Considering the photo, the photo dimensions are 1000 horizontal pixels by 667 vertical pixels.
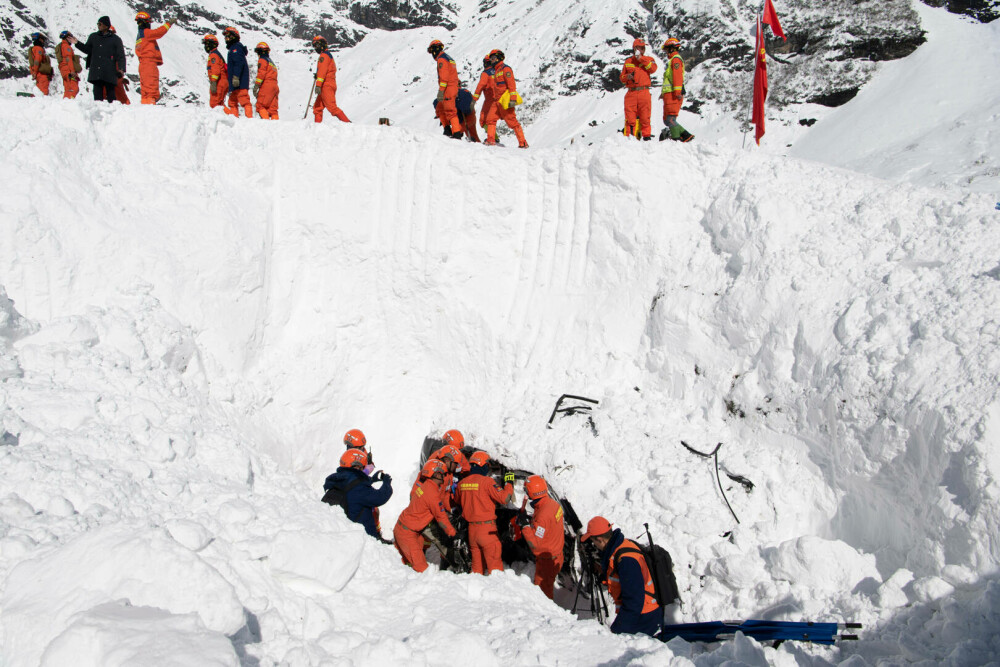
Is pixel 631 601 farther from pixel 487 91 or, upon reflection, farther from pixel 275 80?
pixel 275 80

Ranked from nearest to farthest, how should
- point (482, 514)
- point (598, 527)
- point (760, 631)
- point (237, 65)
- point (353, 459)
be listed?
point (760, 631)
point (598, 527)
point (482, 514)
point (353, 459)
point (237, 65)

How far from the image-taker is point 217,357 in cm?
730

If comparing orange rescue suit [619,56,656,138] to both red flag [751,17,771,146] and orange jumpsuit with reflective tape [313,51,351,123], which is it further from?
orange jumpsuit with reflective tape [313,51,351,123]

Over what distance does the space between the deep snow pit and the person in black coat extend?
1540mm

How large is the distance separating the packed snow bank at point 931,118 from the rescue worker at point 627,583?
6668mm

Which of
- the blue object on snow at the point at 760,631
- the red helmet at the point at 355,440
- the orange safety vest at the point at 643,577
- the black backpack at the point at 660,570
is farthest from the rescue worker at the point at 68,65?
the blue object on snow at the point at 760,631

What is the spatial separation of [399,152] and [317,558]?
253 inches

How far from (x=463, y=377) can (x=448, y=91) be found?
469 centimetres

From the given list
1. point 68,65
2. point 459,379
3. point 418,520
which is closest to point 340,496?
point 418,520

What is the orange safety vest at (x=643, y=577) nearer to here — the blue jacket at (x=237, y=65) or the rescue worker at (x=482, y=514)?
the rescue worker at (x=482, y=514)

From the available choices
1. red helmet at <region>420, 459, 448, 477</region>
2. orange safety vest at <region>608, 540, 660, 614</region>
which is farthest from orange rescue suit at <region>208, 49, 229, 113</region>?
orange safety vest at <region>608, 540, 660, 614</region>

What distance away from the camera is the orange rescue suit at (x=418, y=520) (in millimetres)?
6016

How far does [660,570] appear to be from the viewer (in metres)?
5.45

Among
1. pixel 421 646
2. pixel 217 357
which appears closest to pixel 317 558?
pixel 421 646
